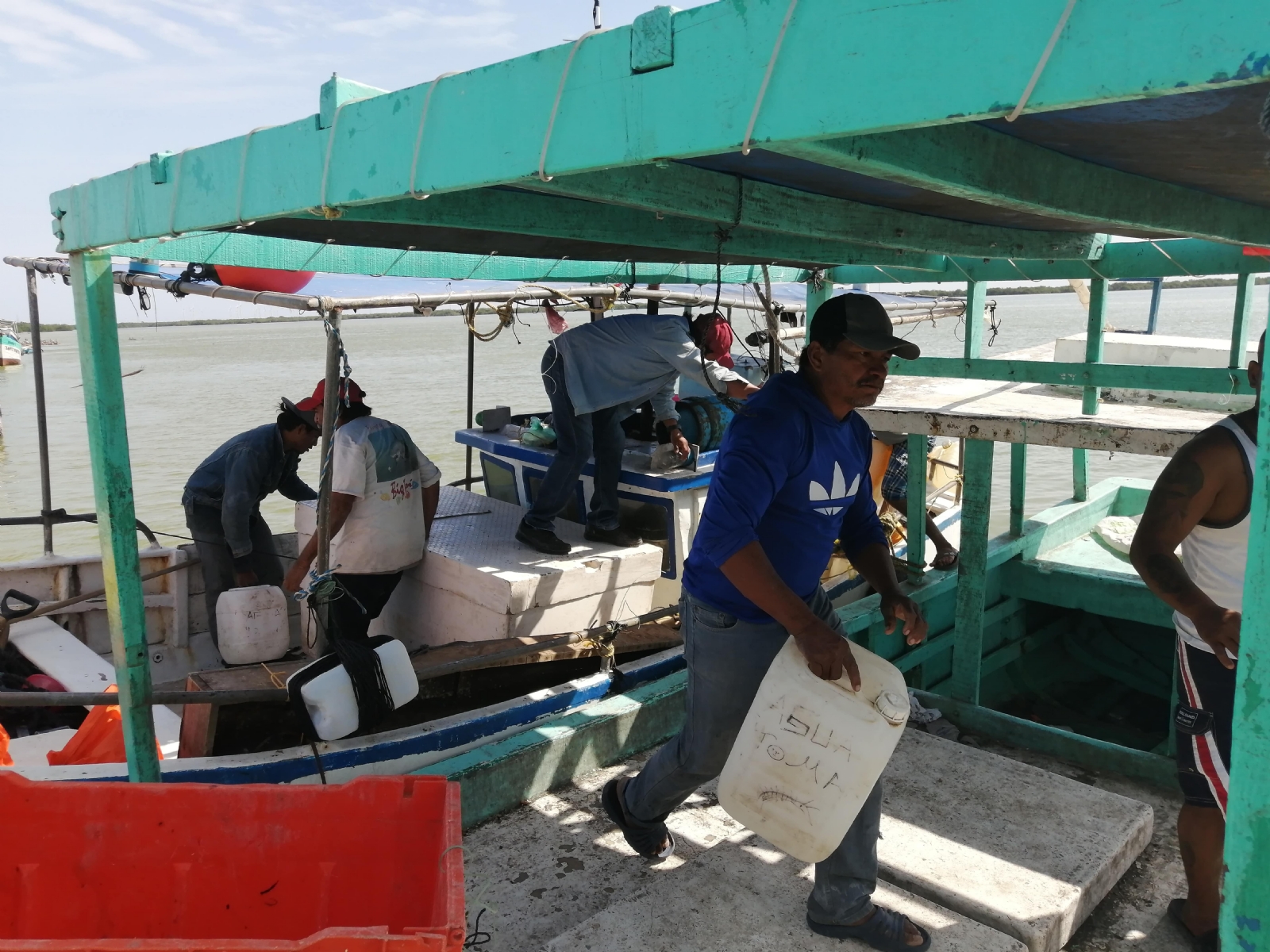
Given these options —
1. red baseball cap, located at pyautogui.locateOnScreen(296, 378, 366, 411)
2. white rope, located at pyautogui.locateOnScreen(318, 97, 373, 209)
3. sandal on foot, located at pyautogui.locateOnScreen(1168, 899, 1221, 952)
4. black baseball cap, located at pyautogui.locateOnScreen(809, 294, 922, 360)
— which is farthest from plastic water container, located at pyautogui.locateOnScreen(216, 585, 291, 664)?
sandal on foot, located at pyautogui.locateOnScreen(1168, 899, 1221, 952)

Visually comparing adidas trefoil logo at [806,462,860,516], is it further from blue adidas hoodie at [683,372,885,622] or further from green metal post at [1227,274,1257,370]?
green metal post at [1227,274,1257,370]

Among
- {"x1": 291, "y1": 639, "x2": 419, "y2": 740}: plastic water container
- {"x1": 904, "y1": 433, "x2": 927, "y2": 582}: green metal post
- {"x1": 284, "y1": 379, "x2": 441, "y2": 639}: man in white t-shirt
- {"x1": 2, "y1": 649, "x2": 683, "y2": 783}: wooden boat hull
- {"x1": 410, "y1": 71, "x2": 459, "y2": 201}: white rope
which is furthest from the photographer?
{"x1": 904, "y1": 433, "x2": 927, "y2": 582}: green metal post

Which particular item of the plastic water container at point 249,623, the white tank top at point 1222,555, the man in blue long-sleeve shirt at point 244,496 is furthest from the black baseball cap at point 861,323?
the plastic water container at point 249,623

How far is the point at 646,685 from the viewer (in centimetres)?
424

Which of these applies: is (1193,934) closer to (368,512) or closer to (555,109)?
(555,109)

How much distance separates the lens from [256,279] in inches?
185

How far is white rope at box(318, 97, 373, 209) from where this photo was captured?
2.19m

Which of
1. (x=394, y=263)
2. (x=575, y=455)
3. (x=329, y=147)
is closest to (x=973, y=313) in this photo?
(x=575, y=455)

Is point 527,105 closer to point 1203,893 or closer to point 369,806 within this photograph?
point 369,806

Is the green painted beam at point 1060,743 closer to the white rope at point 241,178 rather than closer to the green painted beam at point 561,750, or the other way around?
the green painted beam at point 561,750

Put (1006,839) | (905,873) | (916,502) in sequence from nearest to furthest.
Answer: (905,873) → (1006,839) → (916,502)

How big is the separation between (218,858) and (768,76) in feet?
7.84

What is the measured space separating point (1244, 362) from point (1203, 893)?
14.5 ft

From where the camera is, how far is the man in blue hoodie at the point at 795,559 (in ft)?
7.93
